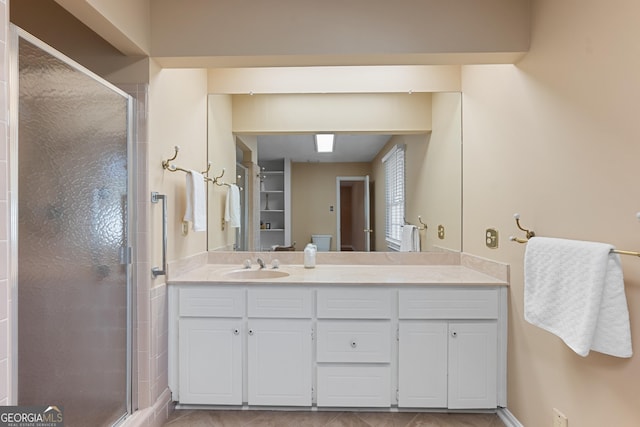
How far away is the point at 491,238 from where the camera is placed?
6.84 ft

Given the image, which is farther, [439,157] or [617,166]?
[439,157]

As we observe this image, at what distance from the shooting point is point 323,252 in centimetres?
263

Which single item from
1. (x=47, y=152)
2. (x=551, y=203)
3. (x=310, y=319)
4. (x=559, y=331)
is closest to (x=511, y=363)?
(x=559, y=331)

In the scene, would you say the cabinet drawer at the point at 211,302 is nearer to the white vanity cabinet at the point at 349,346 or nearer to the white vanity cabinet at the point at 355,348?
the white vanity cabinet at the point at 349,346

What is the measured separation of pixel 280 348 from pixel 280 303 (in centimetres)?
26

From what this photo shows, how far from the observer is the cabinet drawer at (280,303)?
77.4 inches

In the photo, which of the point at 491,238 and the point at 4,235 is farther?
the point at 491,238

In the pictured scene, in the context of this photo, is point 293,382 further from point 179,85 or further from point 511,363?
point 179,85

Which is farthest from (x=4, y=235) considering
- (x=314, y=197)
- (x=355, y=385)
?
(x=314, y=197)

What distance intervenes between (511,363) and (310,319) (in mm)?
1163

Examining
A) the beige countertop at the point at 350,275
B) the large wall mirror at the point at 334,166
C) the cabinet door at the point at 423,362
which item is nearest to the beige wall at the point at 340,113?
the large wall mirror at the point at 334,166

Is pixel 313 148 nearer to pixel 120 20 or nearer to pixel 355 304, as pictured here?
pixel 355 304

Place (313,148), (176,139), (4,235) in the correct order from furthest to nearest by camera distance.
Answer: (313,148) → (176,139) → (4,235)

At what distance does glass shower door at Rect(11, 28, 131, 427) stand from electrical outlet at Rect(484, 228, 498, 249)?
2.10 metres
